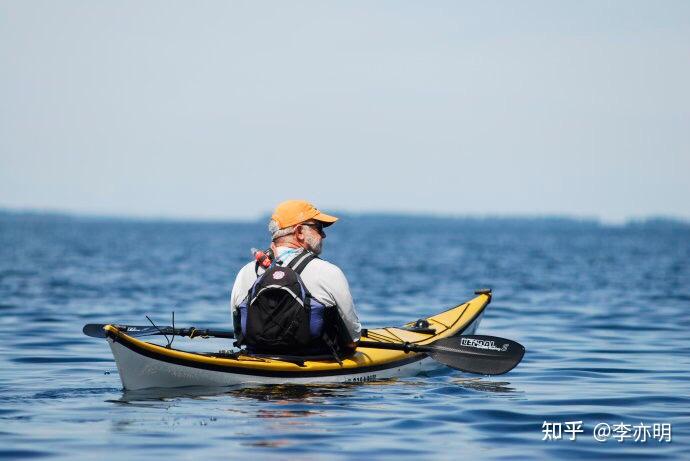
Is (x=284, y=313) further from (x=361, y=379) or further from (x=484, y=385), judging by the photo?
(x=484, y=385)

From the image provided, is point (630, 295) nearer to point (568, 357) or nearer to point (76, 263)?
point (568, 357)

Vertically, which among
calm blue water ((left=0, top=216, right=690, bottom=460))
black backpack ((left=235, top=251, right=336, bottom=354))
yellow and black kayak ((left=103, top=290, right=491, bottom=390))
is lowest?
calm blue water ((left=0, top=216, right=690, bottom=460))

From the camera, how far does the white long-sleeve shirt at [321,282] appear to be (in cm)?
969

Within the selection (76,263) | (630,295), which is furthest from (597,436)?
(76,263)

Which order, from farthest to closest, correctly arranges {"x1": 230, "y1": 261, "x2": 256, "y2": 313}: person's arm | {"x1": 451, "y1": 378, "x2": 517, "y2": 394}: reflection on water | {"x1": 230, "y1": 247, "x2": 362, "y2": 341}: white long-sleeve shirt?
{"x1": 451, "y1": 378, "x2": 517, "y2": 394}: reflection on water < {"x1": 230, "y1": 261, "x2": 256, "y2": 313}: person's arm < {"x1": 230, "y1": 247, "x2": 362, "y2": 341}: white long-sleeve shirt

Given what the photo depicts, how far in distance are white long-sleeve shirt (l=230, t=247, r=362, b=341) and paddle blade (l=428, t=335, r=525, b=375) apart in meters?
1.61

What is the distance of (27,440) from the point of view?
305 inches

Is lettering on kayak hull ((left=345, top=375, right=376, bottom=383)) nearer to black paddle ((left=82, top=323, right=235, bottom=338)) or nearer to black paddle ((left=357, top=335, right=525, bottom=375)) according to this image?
black paddle ((left=357, top=335, right=525, bottom=375))

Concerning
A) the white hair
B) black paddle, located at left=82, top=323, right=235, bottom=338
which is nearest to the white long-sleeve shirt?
the white hair

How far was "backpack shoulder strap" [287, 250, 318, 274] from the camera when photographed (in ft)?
31.8

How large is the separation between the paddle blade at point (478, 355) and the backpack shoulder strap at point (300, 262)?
6.71 feet

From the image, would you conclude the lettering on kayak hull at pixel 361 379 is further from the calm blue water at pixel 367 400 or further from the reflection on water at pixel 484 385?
the reflection on water at pixel 484 385

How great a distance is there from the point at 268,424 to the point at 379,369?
8.52 feet

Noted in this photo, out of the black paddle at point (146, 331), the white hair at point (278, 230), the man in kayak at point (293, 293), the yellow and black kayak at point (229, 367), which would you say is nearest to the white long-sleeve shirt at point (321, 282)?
the man in kayak at point (293, 293)
